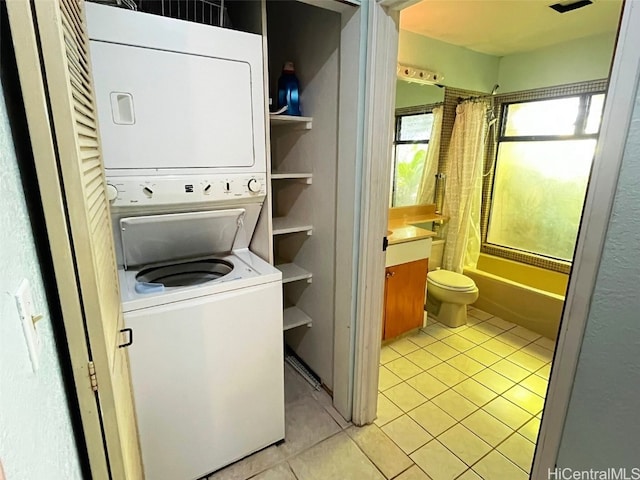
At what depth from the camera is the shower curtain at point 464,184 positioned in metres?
3.05

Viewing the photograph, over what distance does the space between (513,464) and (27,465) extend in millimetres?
1923

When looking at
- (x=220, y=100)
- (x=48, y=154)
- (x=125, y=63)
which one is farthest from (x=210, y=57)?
(x=48, y=154)

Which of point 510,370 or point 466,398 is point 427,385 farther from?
point 510,370

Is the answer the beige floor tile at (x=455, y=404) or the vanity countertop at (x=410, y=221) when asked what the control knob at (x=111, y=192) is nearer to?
the vanity countertop at (x=410, y=221)

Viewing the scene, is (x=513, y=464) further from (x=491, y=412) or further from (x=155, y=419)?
(x=155, y=419)

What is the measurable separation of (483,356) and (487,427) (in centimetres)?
73

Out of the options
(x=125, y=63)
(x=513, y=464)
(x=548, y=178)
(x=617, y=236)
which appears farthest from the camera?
(x=548, y=178)

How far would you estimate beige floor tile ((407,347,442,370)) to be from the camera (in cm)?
239

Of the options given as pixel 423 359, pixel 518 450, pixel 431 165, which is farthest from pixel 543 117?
pixel 518 450

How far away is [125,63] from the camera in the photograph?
1.22 meters

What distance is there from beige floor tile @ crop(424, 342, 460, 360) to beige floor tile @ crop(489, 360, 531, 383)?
10.9 inches

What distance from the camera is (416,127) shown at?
3008 millimetres

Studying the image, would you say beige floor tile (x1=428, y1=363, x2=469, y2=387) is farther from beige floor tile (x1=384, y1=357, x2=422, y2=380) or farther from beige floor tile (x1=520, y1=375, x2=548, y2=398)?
beige floor tile (x1=520, y1=375, x2=548, y2=398)

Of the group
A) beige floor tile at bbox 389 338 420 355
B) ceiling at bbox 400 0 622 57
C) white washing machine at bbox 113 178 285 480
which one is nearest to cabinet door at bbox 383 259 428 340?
beige floor tile at bbox 389 338 420 355
